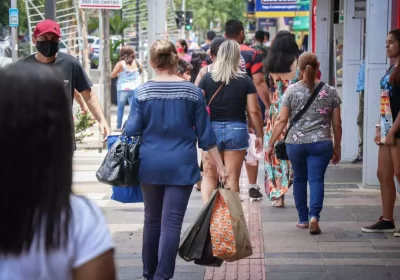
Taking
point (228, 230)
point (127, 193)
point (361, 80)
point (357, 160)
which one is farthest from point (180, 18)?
point (228, 230)

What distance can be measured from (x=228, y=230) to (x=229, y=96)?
2087 millimetres

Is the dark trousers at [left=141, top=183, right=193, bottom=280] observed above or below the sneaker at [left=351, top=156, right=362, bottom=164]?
above

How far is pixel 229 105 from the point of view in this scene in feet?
25.4

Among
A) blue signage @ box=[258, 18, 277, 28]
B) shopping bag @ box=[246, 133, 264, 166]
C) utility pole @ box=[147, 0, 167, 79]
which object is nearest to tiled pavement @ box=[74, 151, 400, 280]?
shopping bag @ box=[246, 133, 264, 166]

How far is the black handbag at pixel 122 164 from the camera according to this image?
5879mm

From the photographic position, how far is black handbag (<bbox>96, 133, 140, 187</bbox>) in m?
5.88

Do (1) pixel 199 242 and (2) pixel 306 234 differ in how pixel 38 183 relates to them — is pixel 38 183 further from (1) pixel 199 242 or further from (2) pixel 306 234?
(2) pixel 306 234

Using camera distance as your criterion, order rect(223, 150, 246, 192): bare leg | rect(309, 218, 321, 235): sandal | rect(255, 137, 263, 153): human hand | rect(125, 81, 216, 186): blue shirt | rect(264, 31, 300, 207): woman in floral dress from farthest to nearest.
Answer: rect(264, 31, 300, 207): woman in floral dress
rect(255, 137, 263, 153): human hand
rect(309, 218, 321, 235): sandal
rect(223, 150, 246, 192): bare leg
rect(125, 81, 216, 186): blue shirt

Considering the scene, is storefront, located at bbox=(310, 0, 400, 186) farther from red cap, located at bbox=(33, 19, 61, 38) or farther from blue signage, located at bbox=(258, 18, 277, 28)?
blue signage, located at bbox=(258, 18, 277, 28)

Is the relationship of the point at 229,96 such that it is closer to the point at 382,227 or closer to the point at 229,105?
the point at 229,105

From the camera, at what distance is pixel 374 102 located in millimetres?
10094

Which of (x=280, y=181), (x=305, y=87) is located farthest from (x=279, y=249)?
(x=280, y=181)

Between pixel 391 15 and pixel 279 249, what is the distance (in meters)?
3.89

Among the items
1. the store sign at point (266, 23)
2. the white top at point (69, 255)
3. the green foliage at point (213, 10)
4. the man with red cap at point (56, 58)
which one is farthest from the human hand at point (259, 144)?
the green foliage at point (213, 10)
